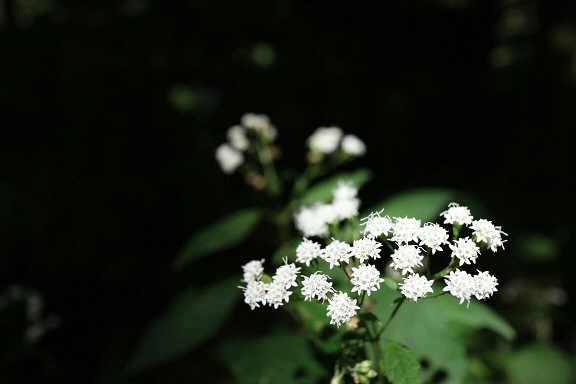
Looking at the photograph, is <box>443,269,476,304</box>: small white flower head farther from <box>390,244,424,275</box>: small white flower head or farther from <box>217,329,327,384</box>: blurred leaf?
<box>217,329,327,384</box>: blurred leaf

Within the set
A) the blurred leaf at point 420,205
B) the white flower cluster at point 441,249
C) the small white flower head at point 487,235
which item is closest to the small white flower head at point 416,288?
the white flower cluster at point 441,249

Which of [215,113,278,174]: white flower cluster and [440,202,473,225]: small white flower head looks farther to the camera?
[215,113,278,174]: white flower cluster

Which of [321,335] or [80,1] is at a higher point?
[80,1]

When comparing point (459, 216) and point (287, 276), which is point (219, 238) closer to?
point (287, 276)

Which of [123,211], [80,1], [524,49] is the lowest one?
[123,211]

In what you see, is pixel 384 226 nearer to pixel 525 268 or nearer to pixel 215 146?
pixel 525 268

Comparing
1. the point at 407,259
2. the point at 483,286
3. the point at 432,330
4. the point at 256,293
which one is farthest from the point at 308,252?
the point at 432,330

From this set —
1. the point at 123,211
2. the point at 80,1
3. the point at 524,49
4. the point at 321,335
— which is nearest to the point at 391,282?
the point at 321,335

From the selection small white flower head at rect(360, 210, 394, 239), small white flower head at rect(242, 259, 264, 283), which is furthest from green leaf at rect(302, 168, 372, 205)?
small white flower head at rect(242, 259, 264, 283)
